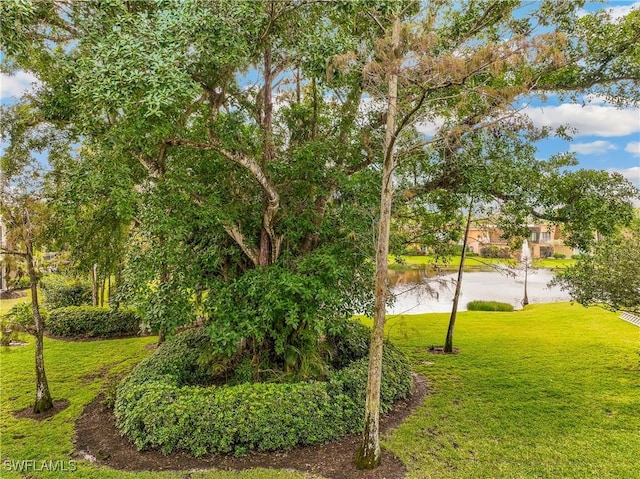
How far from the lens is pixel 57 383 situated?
28.9 ft

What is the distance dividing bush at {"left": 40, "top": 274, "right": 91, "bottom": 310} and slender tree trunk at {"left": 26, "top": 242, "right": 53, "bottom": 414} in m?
9.22

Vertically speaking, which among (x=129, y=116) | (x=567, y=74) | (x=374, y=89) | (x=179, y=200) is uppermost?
(x=567, y=74)

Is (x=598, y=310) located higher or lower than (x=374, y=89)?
lower

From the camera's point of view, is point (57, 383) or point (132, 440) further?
point (57, 383)

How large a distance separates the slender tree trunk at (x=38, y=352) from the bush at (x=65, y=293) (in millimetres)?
9216

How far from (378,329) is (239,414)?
254cm

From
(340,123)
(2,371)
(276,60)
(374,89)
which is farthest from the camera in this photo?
(2,371)

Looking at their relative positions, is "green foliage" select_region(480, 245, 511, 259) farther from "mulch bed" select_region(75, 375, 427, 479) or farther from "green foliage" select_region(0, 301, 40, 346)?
"green foliage" select_region(0, 301, 40, 346)

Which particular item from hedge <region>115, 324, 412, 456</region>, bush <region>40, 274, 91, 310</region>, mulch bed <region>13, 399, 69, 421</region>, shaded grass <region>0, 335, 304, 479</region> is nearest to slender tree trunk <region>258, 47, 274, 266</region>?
hedge <region>115, 324, 412, 456</region>

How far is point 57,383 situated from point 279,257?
6040 millimetres

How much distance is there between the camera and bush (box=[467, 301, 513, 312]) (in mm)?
19695

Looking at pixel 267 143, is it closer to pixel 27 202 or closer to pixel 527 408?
pixel 27 202

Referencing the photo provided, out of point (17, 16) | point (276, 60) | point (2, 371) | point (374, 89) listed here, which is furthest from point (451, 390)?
point (2, 371)

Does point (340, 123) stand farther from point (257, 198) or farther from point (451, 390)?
point (451, 390)
